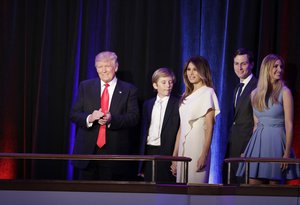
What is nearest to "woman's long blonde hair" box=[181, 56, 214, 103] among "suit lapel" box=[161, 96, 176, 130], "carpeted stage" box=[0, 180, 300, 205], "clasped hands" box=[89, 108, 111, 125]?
"suit lapel" box=[161, 96, 176, 130]

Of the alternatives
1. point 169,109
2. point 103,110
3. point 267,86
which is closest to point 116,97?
point 103,110

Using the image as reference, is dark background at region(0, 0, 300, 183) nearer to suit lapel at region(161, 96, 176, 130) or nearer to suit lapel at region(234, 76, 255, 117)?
suit lapel at region(161, 96, 176, 130)

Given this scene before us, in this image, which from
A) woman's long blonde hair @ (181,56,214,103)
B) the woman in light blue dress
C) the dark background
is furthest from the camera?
the dark background

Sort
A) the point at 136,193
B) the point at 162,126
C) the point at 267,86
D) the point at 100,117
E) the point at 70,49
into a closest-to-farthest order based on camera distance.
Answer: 1. the point at 136,193
2. the point at 267,86
3. the point at 100,117
4. the point at 162,126
5. the point at 70,49

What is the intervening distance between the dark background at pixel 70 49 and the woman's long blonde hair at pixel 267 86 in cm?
119

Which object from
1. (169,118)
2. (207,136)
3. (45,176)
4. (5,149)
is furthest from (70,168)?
(207,136)

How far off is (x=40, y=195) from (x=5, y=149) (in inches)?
95.7

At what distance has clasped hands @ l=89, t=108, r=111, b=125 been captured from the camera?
5.57 m

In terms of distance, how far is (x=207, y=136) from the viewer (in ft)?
17.6

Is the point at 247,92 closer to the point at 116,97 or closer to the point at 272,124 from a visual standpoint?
the point at 272,124

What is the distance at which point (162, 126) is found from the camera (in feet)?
18.9

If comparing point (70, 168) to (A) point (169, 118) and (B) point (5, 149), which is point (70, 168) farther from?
(A) point (169, 118)

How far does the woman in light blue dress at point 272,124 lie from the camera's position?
17.5 feet

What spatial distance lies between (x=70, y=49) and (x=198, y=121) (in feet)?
6.61
